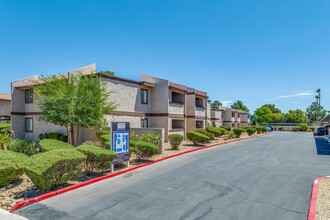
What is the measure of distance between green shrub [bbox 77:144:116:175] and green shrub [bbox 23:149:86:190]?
3.17ft

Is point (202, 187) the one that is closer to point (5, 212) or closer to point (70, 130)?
point (5, 212)

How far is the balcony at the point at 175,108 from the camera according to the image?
77.4ft

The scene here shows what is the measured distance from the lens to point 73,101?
555 inches

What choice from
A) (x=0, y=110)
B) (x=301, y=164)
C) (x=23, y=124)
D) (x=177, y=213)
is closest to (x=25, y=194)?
(x=177, y=213)

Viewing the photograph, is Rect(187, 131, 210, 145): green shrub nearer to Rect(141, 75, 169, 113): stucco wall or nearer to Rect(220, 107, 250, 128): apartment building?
Rect(141, 75, 169, 113): stucco wall

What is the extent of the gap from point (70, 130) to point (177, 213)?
1346cm

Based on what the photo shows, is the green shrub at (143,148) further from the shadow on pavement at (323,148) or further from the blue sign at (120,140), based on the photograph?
the shadow on pavement at (323,148)

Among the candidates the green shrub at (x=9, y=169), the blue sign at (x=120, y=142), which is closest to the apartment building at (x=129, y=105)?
the blue sign at (x=120, y=142)

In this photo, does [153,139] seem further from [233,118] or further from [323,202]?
[233,118]

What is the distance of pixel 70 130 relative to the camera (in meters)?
16.9

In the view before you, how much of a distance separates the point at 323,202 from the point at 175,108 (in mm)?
18569

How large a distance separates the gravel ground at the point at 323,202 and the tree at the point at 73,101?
1269 cm

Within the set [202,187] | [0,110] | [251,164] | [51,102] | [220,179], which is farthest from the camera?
[0,110]

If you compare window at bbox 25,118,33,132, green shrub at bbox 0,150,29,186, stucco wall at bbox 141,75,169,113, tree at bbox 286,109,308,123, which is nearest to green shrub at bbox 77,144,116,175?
green shrub at bbox 0,150,29,186
